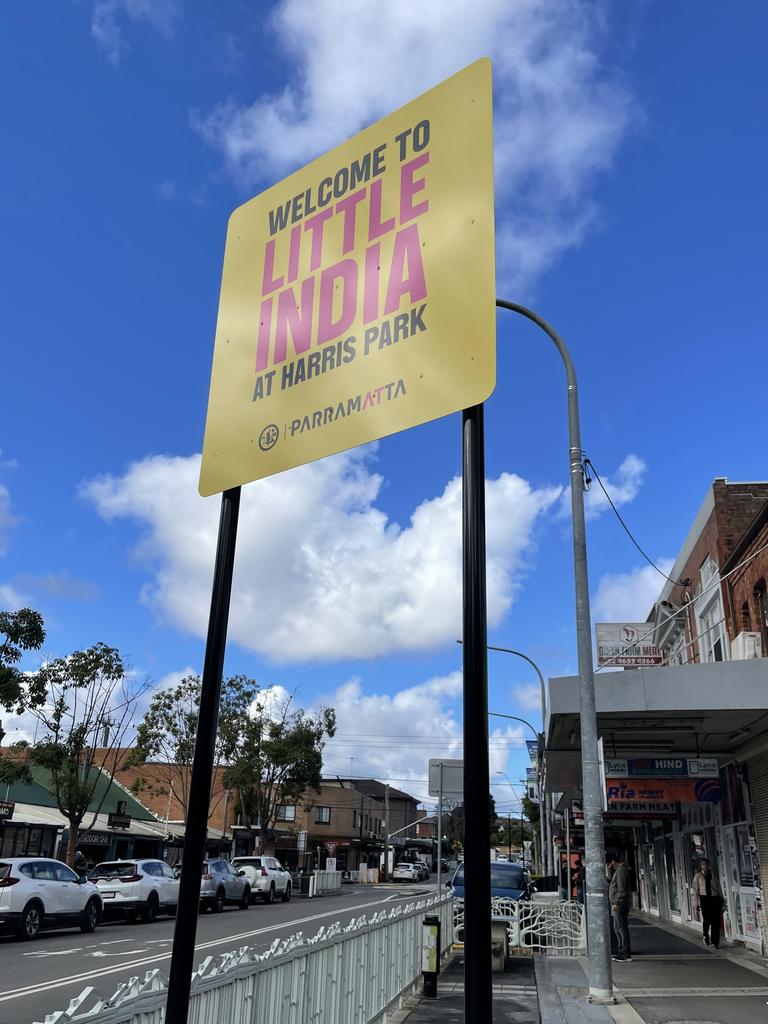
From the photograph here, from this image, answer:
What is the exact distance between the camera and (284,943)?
6.73 metres

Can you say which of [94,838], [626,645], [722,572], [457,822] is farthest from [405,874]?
[722,572]

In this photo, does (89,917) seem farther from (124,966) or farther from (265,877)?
(265,877)

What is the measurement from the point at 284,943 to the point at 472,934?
497 centimetres

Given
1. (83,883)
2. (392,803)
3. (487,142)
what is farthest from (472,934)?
(392,803)

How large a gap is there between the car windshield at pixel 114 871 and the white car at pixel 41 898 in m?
2.93

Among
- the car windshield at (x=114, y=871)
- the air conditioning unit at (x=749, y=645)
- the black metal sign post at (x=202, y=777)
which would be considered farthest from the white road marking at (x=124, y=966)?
the air conditioning unit at (x=749, y=645)

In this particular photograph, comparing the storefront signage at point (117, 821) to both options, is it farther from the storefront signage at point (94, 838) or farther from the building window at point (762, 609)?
the building window at point (762, 609)

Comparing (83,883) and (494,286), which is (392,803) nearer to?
(83,883)

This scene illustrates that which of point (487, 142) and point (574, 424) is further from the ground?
point (574, 424)

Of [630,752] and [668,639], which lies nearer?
[630,752]

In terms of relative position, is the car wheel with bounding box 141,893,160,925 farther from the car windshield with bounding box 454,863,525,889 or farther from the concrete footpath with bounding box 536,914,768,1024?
the concrete footpath with bounding box 536,914,768,1024

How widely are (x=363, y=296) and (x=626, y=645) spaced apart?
1909 centimetres

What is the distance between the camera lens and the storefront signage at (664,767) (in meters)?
15.7

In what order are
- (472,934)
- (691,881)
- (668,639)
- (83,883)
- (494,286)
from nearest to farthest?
(472,934), (494,286), (83,883), (691,881), (668,639)
